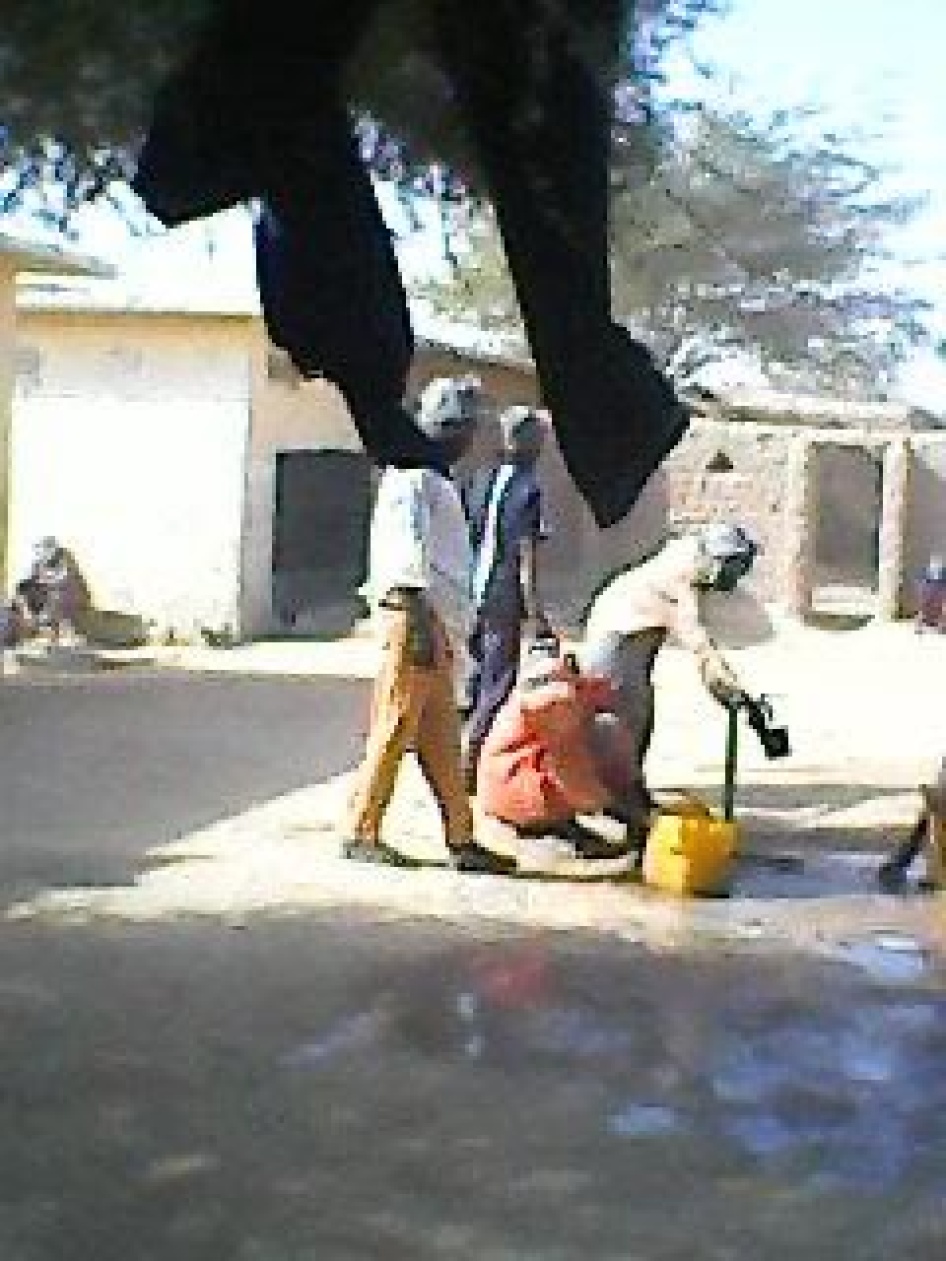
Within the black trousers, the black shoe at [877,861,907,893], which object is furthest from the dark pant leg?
the black shoe at [877,861,907,893]

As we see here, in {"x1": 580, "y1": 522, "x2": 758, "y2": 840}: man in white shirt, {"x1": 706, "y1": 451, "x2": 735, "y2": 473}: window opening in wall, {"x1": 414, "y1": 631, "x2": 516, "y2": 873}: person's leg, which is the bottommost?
{"x1": 414, "y1": 631, "x2": 516, "y2": 873}: person's leg

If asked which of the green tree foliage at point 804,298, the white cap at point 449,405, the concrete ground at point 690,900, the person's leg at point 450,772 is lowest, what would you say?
the concrete ground at point 690,900

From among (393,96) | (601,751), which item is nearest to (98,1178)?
(393,96)

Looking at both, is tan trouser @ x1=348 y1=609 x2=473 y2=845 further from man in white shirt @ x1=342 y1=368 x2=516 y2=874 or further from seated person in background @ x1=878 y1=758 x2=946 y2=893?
seated person in background @ x1=878 y1=758 x2=946 y2=893

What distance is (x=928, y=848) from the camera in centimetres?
942

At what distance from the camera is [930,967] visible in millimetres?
7836

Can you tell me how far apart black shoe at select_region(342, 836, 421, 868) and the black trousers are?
4.78 m

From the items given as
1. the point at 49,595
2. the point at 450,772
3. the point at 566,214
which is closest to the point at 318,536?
the point at 49,595

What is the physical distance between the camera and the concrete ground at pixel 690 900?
8414 mm

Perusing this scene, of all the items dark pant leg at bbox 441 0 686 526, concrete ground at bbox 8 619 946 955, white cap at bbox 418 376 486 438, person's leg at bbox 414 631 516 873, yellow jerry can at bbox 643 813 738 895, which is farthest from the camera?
person's leg at bbox 414 631 516 873

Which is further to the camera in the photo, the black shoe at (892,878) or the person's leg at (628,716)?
the person's leg at (628,716)

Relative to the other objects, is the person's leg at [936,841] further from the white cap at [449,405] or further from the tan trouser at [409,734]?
the white cap at [449,405]

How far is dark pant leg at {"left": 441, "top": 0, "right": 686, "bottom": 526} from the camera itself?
3701 millimetres

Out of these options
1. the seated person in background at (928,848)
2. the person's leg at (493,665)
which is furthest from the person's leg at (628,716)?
the seated person in background at (928,848)
